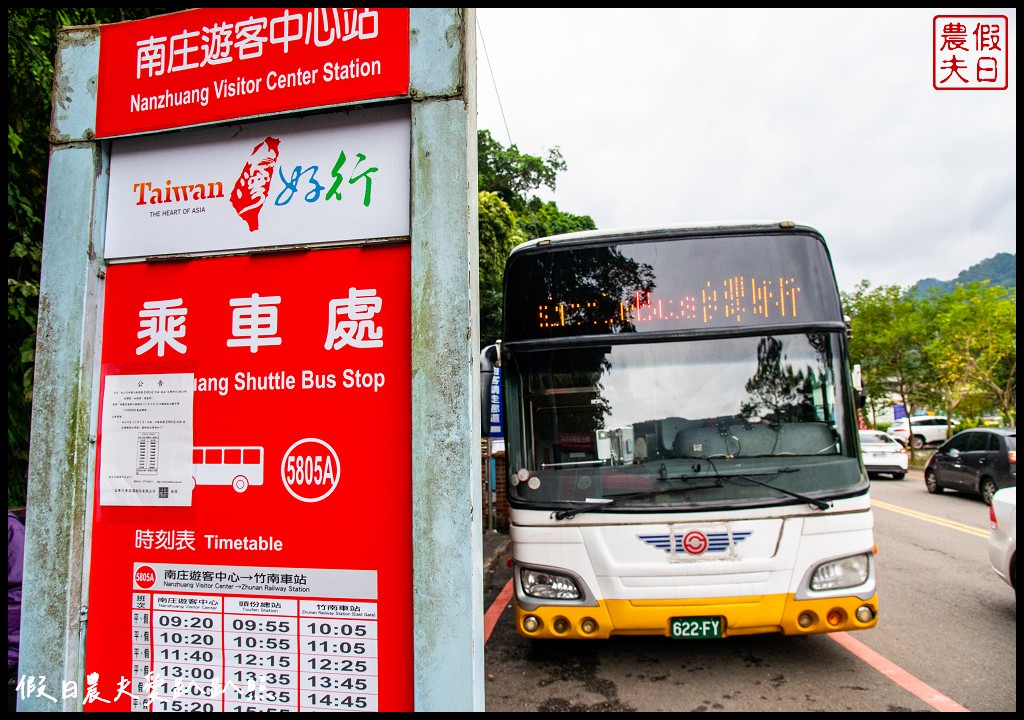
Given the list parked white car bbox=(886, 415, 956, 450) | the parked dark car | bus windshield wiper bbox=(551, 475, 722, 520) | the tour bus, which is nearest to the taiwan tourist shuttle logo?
the tour bus

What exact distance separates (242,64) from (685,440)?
3.12 m

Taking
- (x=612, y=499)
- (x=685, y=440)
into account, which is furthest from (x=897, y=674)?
(x=612, y=499)

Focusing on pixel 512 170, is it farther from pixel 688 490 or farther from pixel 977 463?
pixel 688 490

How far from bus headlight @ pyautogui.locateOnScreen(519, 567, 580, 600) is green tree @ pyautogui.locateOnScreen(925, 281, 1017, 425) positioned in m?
20.2

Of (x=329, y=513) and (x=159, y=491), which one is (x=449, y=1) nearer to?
(x=329, y=513)

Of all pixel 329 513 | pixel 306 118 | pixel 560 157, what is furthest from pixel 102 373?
pixel 560 157

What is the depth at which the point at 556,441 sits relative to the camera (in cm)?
400

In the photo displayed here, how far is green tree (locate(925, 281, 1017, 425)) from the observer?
1884cm

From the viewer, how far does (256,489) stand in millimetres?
2203

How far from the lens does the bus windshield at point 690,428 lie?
3.80 m

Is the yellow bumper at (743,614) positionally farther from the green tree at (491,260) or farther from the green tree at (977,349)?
the green tree at (977,349)

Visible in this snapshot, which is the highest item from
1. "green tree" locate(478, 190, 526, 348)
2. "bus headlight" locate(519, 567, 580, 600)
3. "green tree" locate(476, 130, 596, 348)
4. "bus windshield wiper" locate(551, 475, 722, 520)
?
"green tree" locate(476, 130, 596, 348)

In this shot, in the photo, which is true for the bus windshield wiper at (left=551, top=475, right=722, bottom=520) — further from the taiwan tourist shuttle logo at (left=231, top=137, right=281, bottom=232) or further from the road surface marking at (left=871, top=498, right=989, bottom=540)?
the road surface marking at (left=871, top=498, right=989, bottom=540)

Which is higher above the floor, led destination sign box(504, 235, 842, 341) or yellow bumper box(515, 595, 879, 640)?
led destination sign box(504, 235, 842, 341)
